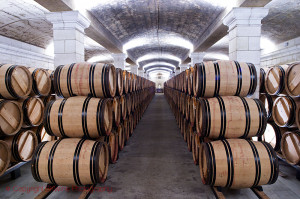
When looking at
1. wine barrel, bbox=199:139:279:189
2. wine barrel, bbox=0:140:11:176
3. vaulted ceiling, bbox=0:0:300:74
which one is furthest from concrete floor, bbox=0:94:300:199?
vaulted ceiling, bbox=0:0:300:74

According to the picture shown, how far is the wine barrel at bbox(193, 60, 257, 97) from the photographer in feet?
9.66

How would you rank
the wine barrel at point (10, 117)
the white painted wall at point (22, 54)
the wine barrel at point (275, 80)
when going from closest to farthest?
the wine barrel at point (10, 117), the wine barrel at point (275, 80), the white painted wall at point (22, 54)

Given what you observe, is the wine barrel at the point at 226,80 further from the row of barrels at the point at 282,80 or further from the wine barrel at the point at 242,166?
the row of barrels at the point at 282,80

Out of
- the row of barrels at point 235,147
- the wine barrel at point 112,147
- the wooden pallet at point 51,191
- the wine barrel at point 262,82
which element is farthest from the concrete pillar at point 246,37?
the wooden pallet at point 51,191

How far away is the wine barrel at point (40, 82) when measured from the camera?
4.05 meters

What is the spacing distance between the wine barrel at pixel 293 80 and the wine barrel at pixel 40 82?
5.11m

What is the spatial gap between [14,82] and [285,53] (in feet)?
40.5

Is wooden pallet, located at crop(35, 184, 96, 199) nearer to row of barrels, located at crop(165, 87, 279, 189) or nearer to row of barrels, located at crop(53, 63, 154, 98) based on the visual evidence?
row of barrels, located at crop(53, 63, 154, 98)

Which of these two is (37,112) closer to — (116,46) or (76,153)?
(76,153)

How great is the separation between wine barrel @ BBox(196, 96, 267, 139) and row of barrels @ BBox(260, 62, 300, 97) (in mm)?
1413

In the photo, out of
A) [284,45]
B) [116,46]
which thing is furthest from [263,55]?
[116,46]

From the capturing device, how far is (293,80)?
11.7 feet

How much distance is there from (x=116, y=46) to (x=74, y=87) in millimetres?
7222

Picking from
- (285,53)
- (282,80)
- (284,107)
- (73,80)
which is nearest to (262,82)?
(282,80)
